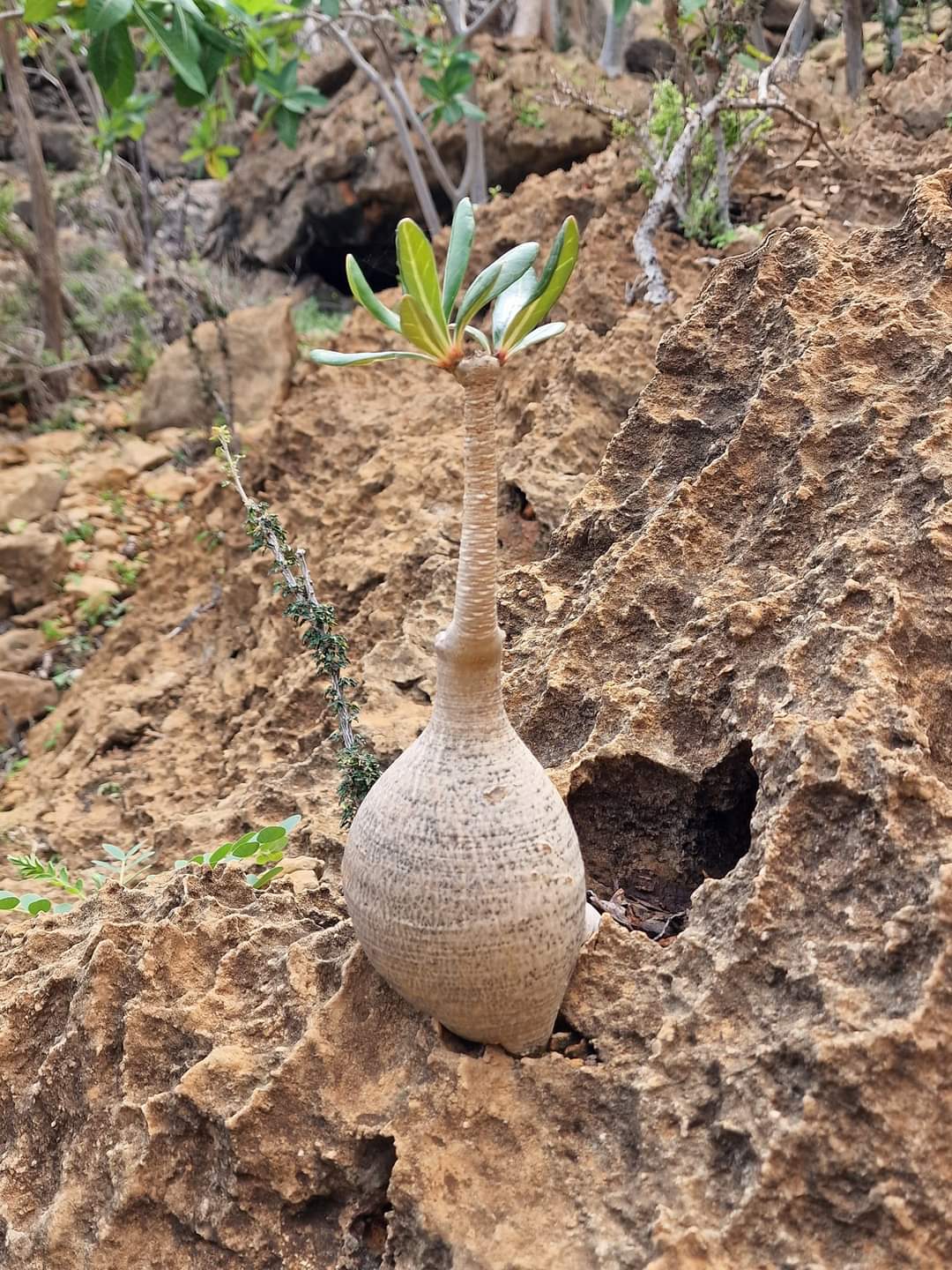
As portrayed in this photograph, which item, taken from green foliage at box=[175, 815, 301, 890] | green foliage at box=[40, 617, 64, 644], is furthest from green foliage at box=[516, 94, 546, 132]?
green foliage at box=[175, 815, 301, 890]

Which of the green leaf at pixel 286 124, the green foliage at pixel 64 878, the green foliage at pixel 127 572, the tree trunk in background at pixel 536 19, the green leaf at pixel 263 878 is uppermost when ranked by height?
the tree trunk in background at pixel 536 19

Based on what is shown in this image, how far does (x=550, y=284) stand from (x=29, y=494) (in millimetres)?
5381

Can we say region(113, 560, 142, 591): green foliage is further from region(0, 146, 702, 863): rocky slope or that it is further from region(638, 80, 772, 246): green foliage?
region(638, 80, 772, 246): green foliage

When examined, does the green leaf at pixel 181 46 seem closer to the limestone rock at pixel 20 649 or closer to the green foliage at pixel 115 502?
the limestone rock at pixel 20 649

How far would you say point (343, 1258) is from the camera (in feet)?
5.20

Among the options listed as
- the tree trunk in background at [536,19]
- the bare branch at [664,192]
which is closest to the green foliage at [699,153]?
the bare branch at [664,192]

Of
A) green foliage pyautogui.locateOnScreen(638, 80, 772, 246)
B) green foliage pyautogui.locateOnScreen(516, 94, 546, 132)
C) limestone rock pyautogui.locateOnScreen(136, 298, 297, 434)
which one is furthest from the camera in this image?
green foliage pyautogui.locateOnScreen(516, 94, 546, 132)

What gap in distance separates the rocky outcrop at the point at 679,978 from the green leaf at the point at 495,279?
77 cm

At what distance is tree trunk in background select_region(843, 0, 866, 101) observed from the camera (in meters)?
5.71

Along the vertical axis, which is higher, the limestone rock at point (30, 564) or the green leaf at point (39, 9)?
the green leaf at point (39, 9)

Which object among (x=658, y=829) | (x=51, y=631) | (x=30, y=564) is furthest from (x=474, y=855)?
(x=30, y=564)

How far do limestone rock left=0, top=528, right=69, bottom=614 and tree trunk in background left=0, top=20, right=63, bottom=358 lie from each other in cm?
248

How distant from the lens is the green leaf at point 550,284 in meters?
1.51

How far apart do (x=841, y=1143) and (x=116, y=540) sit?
558 centimetres
